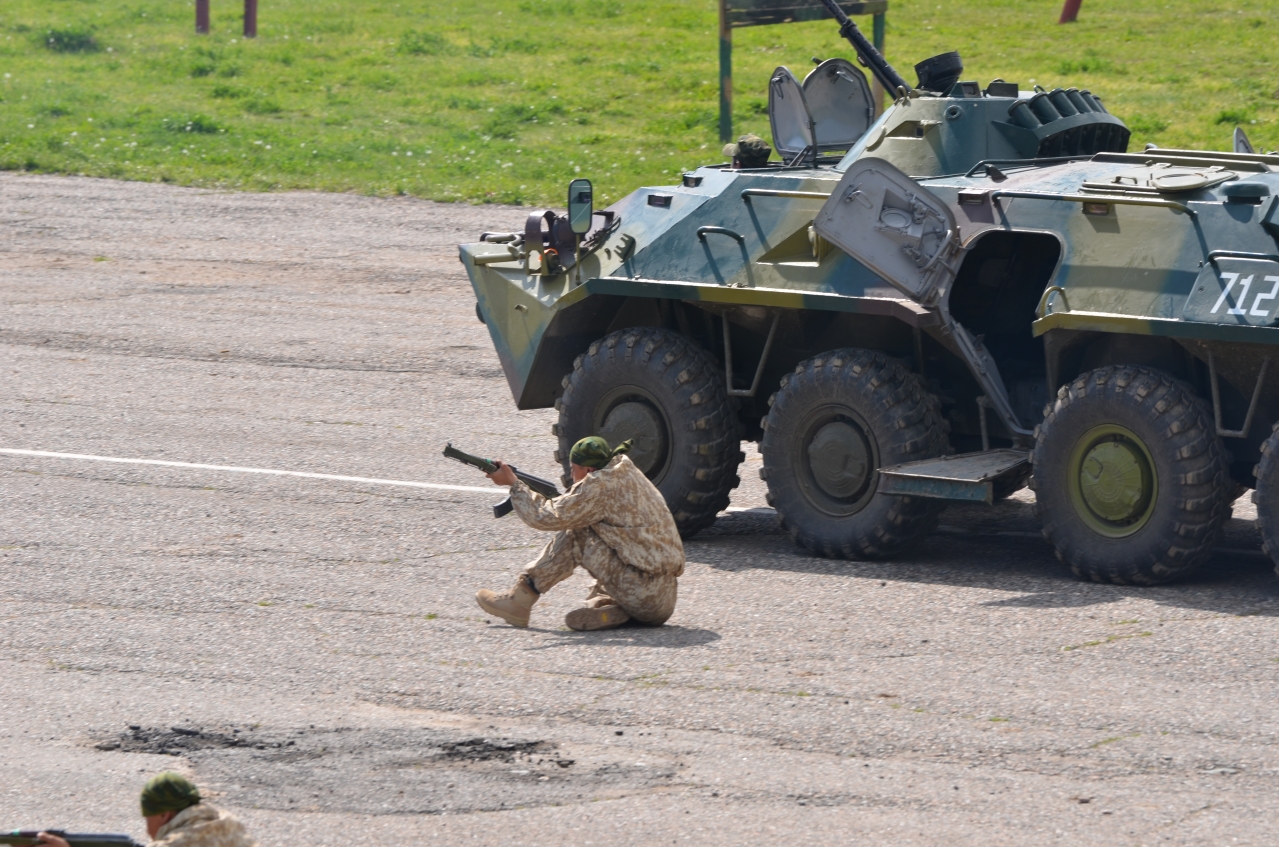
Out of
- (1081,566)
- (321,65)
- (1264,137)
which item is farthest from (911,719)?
(321,65)

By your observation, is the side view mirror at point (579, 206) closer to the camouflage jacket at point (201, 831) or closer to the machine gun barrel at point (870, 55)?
the machine gun barrel at point (870, 55)

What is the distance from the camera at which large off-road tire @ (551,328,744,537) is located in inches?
427

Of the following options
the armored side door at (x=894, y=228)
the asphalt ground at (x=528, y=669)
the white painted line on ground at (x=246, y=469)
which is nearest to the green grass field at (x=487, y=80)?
the white painted line on ground at (x=246, y=469)

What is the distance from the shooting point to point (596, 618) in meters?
9.20

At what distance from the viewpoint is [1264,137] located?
22.8m

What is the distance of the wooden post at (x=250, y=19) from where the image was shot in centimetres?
3219

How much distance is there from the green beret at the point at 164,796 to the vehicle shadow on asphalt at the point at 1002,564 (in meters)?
4.70

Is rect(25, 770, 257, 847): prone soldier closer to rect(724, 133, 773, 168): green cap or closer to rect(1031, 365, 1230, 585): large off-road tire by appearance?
rect(1031, 365, 1230, 585): large off-road tire

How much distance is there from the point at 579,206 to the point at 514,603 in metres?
2.77

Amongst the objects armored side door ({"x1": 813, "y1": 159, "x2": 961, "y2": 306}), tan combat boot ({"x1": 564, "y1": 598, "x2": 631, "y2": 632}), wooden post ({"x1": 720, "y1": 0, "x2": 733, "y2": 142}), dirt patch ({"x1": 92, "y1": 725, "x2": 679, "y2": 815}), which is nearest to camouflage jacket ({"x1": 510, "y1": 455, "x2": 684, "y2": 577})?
tan combat boot ({"x1": 564, "y1": 598, "x2": 631, "y2": 632})

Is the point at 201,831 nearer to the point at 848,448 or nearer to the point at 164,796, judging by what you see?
the point at 164,796

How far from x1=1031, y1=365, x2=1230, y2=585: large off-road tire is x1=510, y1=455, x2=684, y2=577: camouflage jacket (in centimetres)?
189

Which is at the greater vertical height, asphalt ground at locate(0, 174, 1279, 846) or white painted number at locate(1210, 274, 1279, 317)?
white painted number at locate(1210, 274, 1279, 317)

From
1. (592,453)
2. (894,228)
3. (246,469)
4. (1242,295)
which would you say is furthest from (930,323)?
(246,469)
